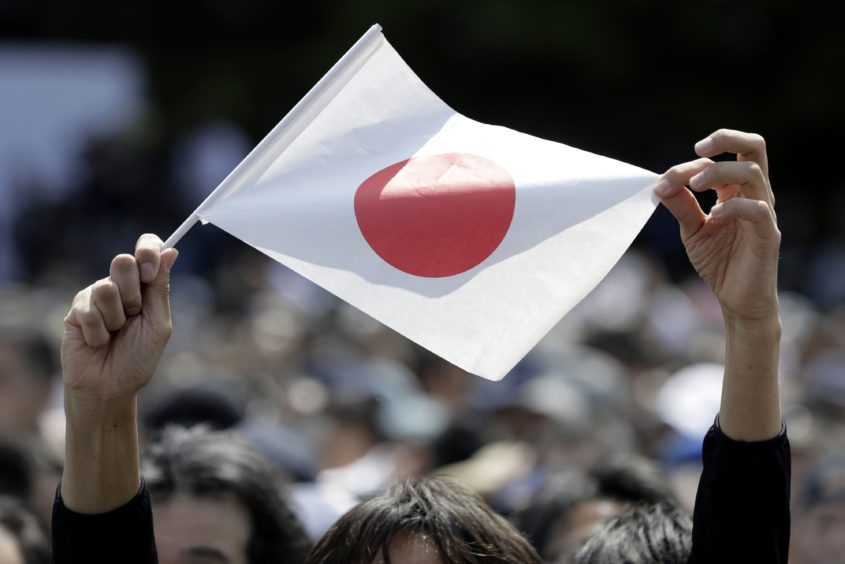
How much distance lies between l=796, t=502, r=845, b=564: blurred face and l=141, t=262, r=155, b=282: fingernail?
1988 millimetres

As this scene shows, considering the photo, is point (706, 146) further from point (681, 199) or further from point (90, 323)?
point (90, 323)

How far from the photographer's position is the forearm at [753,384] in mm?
2182

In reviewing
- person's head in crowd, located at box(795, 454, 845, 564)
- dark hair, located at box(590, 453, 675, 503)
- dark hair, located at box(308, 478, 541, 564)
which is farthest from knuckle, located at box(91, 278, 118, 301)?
person's head in crowd, located at box(795, 454, 845, 564)

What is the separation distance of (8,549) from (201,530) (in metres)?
0.49

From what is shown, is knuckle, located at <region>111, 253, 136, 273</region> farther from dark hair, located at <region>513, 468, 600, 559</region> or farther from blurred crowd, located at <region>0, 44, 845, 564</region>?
dark hair, located at <region>513, 468, 600, 559</region>

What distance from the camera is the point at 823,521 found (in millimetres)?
3541

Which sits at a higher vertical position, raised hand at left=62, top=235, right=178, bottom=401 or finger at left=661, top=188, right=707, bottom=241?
finger at left=661, top=188, right=707, bottom=241

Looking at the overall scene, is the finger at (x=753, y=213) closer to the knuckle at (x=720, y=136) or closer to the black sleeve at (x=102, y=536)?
the knuckle at (x=720, y=136)

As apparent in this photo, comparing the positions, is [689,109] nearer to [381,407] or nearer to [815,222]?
[815,222]

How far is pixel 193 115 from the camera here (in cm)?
1702

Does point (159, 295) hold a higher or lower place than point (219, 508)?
higher

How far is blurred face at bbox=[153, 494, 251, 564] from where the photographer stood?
282 centimetres

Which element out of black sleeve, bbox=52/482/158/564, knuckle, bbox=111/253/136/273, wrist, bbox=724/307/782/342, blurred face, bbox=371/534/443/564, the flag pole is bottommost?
blurred face, bbox=371/534/443/564

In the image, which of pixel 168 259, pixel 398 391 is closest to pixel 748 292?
pixel 168 259
